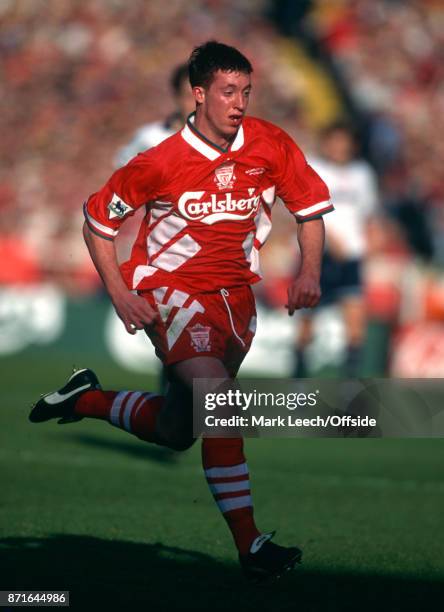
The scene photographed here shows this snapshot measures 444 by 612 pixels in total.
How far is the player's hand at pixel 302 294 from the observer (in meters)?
4.53

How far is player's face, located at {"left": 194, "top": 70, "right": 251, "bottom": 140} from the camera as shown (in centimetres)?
464

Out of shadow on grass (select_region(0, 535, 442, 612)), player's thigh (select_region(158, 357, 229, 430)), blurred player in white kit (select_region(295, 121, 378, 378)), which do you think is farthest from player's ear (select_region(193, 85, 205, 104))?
blurred player in white kit (select_region(295, 121, 378, 378))

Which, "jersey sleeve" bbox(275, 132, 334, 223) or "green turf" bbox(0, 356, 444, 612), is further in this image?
"jersey sleeve" bbox(275, 132, 334, 223)

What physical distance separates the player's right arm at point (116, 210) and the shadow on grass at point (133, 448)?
3.16 meters

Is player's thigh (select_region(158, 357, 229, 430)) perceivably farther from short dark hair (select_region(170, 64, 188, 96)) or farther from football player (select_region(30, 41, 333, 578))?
short dark hair (select_region(170, 64, 188, 96))

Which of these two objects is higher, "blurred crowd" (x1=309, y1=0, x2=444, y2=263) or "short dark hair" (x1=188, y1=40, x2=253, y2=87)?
"blurred crowd" (x1=309, y1=0, x2=444, y2=263)

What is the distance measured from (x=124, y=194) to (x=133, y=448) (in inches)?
151

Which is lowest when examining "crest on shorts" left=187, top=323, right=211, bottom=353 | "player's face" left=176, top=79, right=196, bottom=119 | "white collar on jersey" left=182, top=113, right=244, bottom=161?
"crest on shorts" left=187, top=323, right=211, bottom=353

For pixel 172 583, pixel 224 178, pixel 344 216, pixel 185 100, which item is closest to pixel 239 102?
pixel 224 178

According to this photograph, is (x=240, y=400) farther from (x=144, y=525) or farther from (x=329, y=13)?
(x=329, y=13)

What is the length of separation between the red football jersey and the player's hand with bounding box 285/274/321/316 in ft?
1.31

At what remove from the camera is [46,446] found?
8156 millimetres

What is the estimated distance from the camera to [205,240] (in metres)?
4.87

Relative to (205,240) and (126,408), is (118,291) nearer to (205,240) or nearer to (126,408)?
(205,240)
